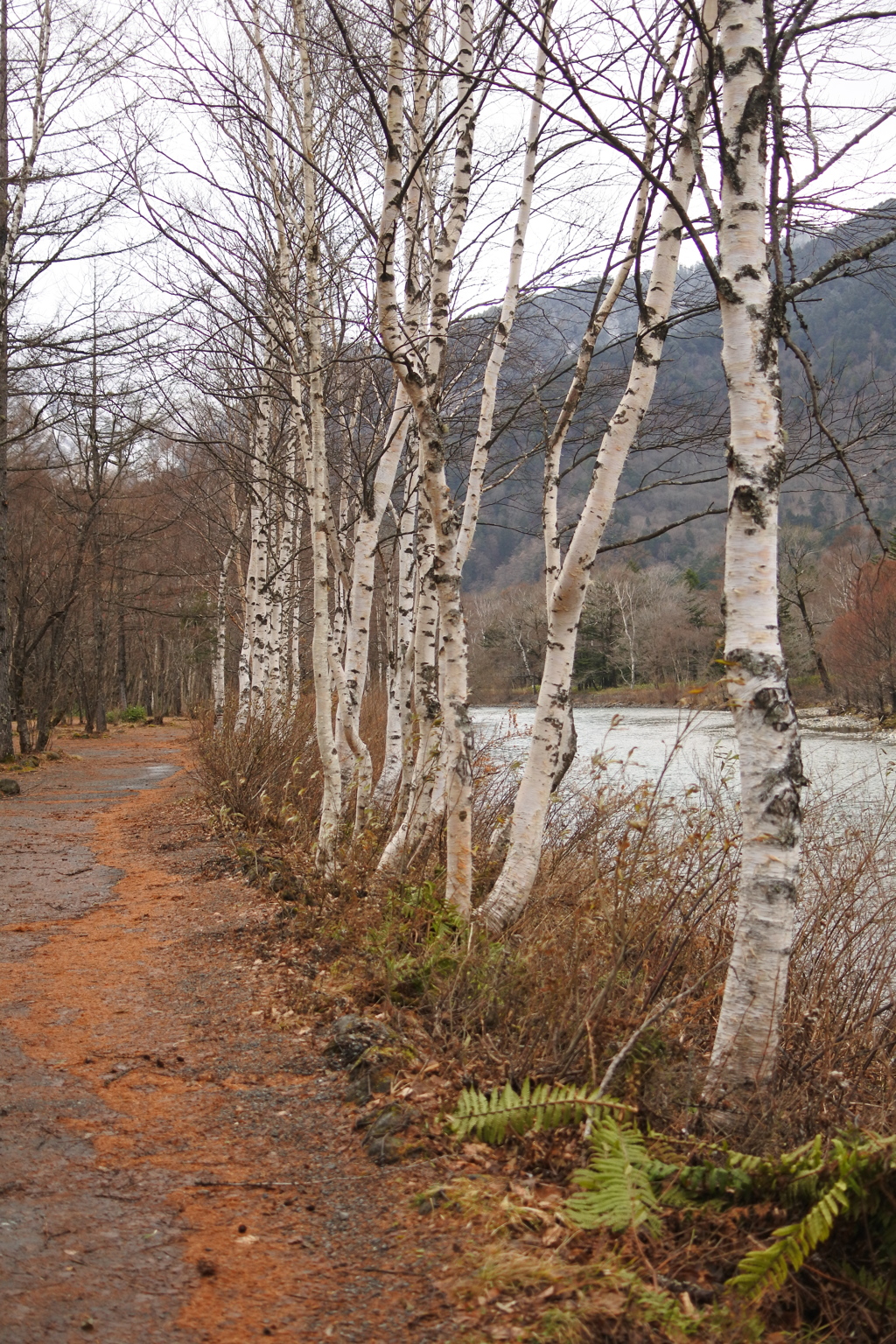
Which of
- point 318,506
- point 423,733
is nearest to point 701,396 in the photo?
point 318,506

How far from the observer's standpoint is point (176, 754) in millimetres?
18734

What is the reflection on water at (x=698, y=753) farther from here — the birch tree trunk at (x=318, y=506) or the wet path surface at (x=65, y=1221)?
the wet path surface at (x=65, y=1221)

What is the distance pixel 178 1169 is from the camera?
285cm

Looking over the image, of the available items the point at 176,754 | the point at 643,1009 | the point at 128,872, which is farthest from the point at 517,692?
the point at 643,1009

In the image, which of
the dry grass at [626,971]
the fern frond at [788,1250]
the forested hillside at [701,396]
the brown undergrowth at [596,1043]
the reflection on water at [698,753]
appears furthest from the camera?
the reflection on water at [698,753]

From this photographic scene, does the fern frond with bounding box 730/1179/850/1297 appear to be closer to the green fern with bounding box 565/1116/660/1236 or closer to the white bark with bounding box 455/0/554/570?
the green fern with bounding box 565/1116/660/1236

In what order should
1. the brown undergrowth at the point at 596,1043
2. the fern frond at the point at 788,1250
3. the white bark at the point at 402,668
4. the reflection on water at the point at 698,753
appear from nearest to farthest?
1. the fern frond at the point at 788,1250
2. the brown undergrowth at the point at 596,1043
3. the reflection on water at the point at 698,753
4. the white bark at the point at 402,668

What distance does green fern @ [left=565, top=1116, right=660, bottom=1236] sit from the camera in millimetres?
2217

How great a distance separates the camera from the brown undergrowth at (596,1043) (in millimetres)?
2088

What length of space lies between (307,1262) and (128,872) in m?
5.69

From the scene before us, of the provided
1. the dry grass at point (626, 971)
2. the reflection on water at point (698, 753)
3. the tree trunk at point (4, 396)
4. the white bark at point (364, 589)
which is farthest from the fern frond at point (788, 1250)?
the tree trunk at point (4, 396)

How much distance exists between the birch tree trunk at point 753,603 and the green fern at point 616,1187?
0.44 metres

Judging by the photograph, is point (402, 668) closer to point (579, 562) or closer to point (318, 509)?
point (318, 509)

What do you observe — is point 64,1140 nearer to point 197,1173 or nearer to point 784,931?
point 197,1173
